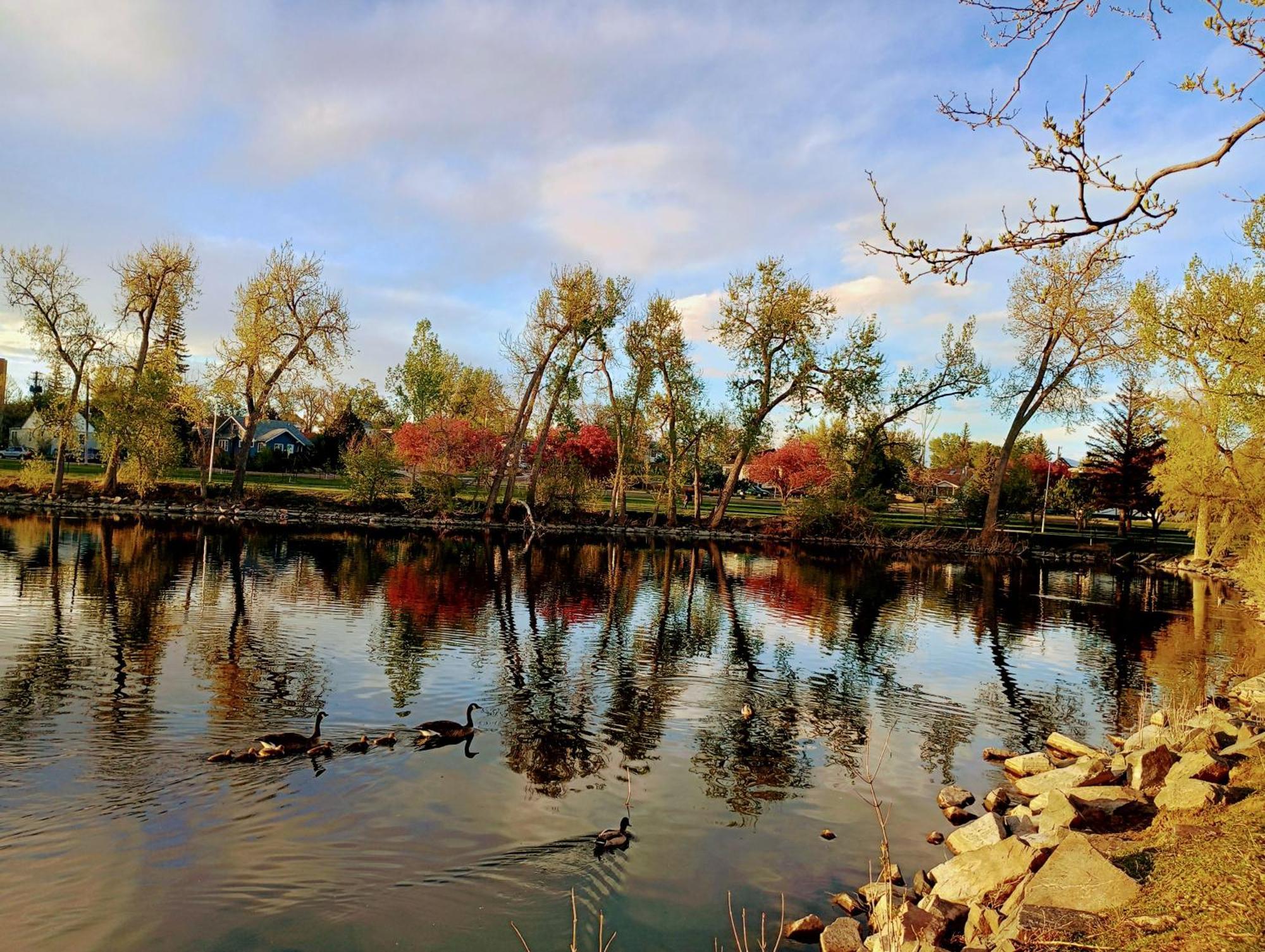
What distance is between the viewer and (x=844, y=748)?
13.2 metres

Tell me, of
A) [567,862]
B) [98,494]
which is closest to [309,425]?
[98,494]

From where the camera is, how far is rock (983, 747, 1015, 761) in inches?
517

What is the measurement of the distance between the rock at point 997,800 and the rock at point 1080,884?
386 cm

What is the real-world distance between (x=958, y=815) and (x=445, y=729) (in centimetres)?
726

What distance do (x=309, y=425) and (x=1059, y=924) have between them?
95313mm

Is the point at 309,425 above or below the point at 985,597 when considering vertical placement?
above

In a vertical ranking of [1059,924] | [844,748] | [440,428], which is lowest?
[844,748]

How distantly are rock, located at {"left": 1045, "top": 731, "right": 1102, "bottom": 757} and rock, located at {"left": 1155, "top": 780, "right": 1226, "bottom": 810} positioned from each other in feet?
13.3

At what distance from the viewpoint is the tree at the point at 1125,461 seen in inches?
2463

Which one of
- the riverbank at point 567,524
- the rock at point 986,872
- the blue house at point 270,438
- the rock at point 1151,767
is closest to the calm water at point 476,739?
the rock at point 986,872

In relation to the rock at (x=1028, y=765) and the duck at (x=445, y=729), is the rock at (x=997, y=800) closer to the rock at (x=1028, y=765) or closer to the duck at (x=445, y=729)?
the rock at (x=1028, y=765)

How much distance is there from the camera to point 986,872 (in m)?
7.73

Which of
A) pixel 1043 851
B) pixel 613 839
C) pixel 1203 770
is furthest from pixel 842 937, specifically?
pixel 1203 770

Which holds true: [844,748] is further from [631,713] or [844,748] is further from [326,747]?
[326,747]
